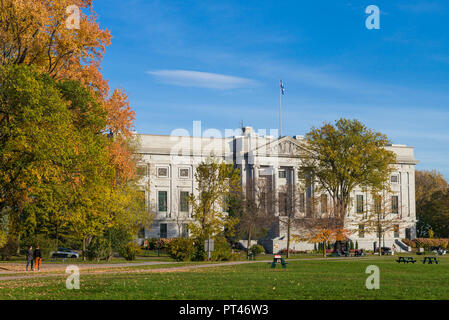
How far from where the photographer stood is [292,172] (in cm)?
9088

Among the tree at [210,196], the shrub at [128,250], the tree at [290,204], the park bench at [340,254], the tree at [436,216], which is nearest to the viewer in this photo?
the shrub at [128,250]

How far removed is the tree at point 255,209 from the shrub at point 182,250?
Result: 806 inches

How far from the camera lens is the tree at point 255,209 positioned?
6612cm

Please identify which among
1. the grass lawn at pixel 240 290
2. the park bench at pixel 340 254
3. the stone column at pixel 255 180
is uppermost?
the stone column at pixel 255 180

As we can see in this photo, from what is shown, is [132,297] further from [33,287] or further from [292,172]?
[292,172]

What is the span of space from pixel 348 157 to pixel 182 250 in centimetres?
2320

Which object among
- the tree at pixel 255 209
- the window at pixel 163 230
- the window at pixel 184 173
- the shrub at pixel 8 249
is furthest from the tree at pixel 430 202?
the shrub at pixel 8 249

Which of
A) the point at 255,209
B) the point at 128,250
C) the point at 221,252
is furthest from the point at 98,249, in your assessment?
the point at 255,209

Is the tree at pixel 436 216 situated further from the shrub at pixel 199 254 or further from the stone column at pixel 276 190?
the shrub at pixel 199 254

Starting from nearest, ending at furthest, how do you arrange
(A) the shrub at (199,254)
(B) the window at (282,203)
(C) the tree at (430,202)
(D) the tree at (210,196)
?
(A) the shrub at (199,254) < (D) the tree at (210,196) < (B) the window at (282,203) < (C) the tree at (430,202)

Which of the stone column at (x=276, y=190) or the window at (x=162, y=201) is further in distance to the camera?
the window at (x=162, y=201)

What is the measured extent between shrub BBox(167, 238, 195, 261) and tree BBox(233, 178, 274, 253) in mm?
20482

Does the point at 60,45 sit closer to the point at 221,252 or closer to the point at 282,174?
the point at 221,252
